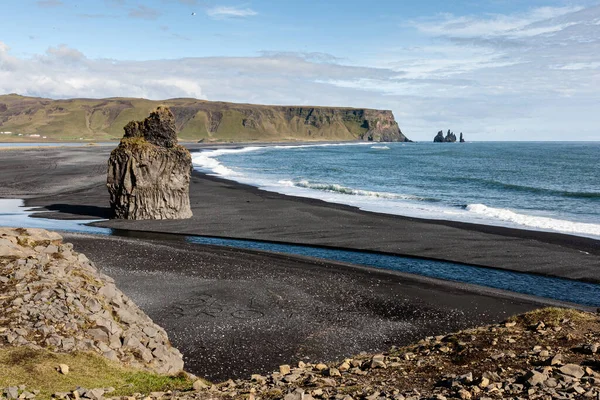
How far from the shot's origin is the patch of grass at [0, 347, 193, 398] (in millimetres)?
8428

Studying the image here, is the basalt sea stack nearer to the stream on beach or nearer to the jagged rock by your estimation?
the stream on beach

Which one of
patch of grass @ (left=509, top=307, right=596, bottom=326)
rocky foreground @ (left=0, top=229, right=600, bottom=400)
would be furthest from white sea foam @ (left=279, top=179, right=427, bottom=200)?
rocky foreground @ (left=0, top=229, right=600, bottom=400)

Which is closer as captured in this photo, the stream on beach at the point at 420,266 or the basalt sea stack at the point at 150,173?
the stream on beach at the point at 420,266

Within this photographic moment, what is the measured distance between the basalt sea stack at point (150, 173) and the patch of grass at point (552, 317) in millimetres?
23867

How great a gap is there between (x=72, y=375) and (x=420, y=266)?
1644cm

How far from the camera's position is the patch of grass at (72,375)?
8.43 metres

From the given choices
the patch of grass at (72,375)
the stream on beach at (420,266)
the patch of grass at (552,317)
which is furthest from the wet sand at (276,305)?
the patch of grass at (552,317)

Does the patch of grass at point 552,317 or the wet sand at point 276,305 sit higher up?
the patch of grass at point 552,317

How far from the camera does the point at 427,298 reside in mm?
17406

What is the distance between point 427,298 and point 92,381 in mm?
11679

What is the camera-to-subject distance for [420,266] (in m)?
22.5

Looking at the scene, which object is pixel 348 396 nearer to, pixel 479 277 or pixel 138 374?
pixel 138 374

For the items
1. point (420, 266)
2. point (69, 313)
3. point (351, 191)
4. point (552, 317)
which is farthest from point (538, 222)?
point (69, 313)

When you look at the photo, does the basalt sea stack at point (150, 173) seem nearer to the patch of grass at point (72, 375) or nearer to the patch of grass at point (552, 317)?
the patch of grass at point (72, 375)
